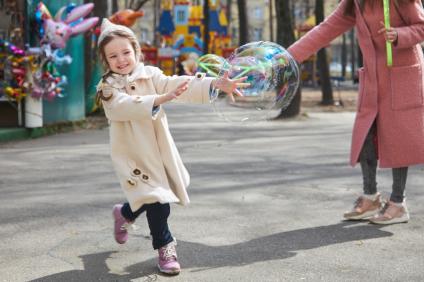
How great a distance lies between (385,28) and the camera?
486cm

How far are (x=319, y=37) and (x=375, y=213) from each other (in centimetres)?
141

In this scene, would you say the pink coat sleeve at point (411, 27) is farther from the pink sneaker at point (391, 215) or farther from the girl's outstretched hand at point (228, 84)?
the girl's outstretched hand at point (228, 84)

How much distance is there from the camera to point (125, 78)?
159 inches

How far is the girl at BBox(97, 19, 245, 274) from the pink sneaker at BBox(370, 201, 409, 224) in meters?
1.79

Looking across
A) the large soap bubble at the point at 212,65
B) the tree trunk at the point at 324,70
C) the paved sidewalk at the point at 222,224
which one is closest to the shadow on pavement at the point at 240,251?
the paved sidewalk at the point at 222,224

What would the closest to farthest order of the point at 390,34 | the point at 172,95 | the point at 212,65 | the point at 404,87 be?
the point at 172,95 < the point at 212,65 < the point at 390,34 < the point at 404,87

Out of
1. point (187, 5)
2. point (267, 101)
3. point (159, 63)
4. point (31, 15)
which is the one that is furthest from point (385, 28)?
point (187, 5)

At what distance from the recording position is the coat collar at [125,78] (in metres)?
4.02

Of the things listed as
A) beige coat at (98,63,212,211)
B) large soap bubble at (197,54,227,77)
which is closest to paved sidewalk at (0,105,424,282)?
beige coat at (98,63,212,211)

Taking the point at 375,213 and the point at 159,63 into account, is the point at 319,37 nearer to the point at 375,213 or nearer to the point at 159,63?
the point at 375,213

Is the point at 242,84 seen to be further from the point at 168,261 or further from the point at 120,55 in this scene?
the point at 168,261

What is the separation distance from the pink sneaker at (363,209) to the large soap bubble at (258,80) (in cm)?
109

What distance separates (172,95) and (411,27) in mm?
2073

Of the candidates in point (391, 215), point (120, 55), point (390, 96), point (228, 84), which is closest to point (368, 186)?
→ point (391, 215)
